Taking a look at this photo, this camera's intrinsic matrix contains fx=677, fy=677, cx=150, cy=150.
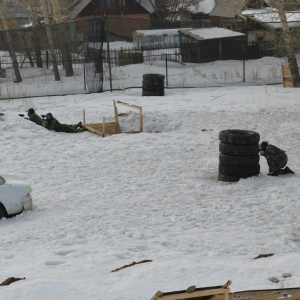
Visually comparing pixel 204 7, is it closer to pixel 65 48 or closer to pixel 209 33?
pixel 209 33

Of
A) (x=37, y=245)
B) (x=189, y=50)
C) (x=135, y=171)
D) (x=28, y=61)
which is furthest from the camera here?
(x=189, y=50)

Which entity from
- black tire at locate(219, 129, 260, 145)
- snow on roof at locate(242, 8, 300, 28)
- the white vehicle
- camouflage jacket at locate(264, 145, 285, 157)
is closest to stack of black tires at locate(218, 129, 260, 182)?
black tire at locate(219, 129, 260, 145)

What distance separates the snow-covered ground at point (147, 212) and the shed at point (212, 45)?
1868cm

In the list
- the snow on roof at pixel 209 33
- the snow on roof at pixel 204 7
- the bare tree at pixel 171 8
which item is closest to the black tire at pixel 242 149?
the snow on roof at pixel 209 33

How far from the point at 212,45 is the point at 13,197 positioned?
3180 cm

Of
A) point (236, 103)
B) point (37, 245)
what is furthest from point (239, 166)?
point (236, 103)

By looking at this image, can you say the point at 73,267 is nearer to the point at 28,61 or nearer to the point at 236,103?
the point at 236,103

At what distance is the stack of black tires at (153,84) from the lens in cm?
2689

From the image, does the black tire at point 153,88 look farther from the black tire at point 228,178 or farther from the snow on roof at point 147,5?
the snow on roof at point 147,5

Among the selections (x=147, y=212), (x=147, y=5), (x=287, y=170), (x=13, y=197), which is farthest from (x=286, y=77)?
(x=147, y=5)

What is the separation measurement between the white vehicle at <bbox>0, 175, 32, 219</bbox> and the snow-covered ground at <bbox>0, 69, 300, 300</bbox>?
0.16m

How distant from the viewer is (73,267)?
353 inches

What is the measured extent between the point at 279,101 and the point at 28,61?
13.2 m

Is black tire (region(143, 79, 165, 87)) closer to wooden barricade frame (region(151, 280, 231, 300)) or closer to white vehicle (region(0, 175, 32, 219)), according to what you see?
white vehicle (region(0, 175, 32, 219))
